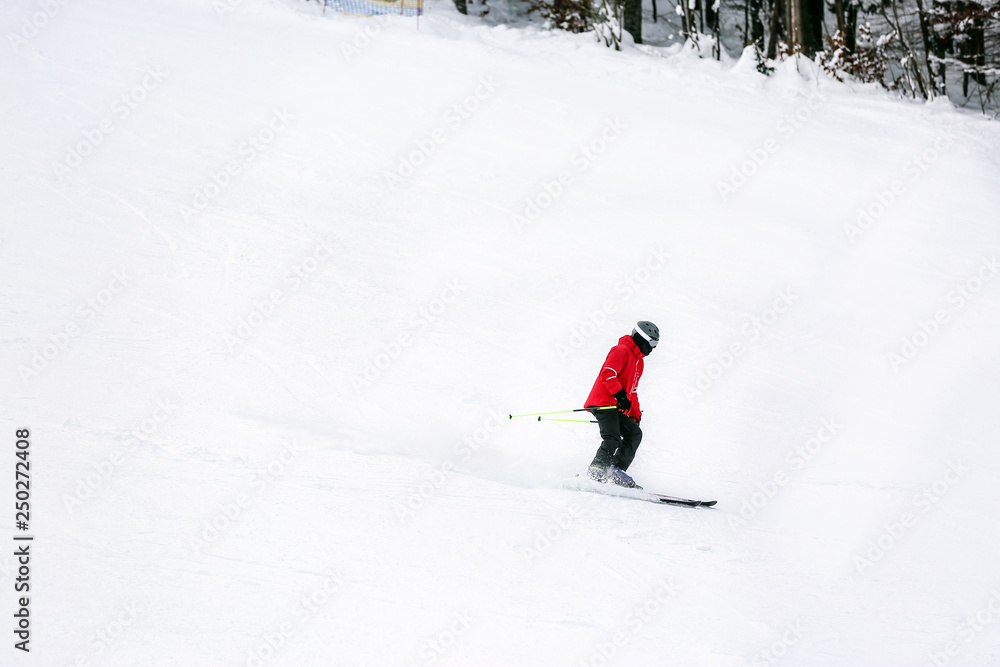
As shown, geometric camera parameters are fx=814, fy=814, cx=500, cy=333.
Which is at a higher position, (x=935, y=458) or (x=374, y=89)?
(x=374, y=89)

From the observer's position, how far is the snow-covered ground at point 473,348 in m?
4.87

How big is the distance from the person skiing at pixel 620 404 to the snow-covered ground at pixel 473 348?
1.06 feet

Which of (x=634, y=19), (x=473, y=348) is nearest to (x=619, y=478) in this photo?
(x=473, y=348)

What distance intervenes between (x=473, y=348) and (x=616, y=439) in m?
2.57

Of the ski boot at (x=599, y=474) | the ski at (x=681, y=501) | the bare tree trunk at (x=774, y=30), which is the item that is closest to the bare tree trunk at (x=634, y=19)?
the bare tree trunk at (x=774, y=30)

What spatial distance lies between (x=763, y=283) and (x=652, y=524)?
5.10 meters

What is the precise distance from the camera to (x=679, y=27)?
24984mm

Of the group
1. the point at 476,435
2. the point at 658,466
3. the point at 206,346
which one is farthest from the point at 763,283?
the point at 206,346

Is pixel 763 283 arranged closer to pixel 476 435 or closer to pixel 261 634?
pixel 476 435

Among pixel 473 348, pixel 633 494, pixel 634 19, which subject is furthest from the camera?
pixel 634 19

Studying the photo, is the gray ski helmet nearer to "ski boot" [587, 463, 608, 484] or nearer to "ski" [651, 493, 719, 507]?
"ski boot" [587, 463, 608, 484]

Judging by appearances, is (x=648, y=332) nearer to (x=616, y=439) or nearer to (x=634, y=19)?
(x=616, y=439)

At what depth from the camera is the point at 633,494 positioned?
20.7 ft

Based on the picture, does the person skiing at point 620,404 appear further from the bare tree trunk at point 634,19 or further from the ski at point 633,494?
the bare tree trunk at point 634,19
